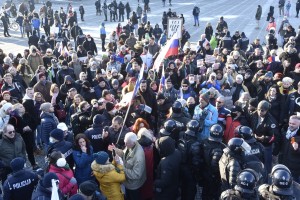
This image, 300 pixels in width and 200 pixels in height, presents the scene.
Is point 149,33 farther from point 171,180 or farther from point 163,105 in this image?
point 171,180

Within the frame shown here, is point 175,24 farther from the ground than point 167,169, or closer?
farther from the ground

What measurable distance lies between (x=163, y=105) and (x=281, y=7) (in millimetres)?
26055

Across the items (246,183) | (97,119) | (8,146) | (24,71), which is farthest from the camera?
(24,71)

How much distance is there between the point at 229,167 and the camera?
16.9 feet

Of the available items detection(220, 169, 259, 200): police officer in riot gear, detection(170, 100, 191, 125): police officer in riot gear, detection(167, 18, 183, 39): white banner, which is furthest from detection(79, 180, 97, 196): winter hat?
detection(167, 18, 183, 39): white banner

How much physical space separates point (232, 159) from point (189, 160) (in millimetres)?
1011

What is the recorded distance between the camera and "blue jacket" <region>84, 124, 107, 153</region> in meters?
6.78

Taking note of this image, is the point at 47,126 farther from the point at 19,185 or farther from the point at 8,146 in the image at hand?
the point at 19,185

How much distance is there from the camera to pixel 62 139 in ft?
20.4

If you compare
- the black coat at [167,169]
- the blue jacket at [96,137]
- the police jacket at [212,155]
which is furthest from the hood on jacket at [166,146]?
the blue jacket at [96,137]

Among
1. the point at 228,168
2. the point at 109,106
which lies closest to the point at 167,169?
the point at 228,168

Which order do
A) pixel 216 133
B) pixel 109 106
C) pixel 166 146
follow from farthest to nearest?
pixel 109 106 < pixel 216 133 < pixel 166 146

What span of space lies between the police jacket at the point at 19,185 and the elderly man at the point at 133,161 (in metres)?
1.33

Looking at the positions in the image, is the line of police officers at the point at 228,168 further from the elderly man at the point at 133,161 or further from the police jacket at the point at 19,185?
the police jacket at the point at 19,185
